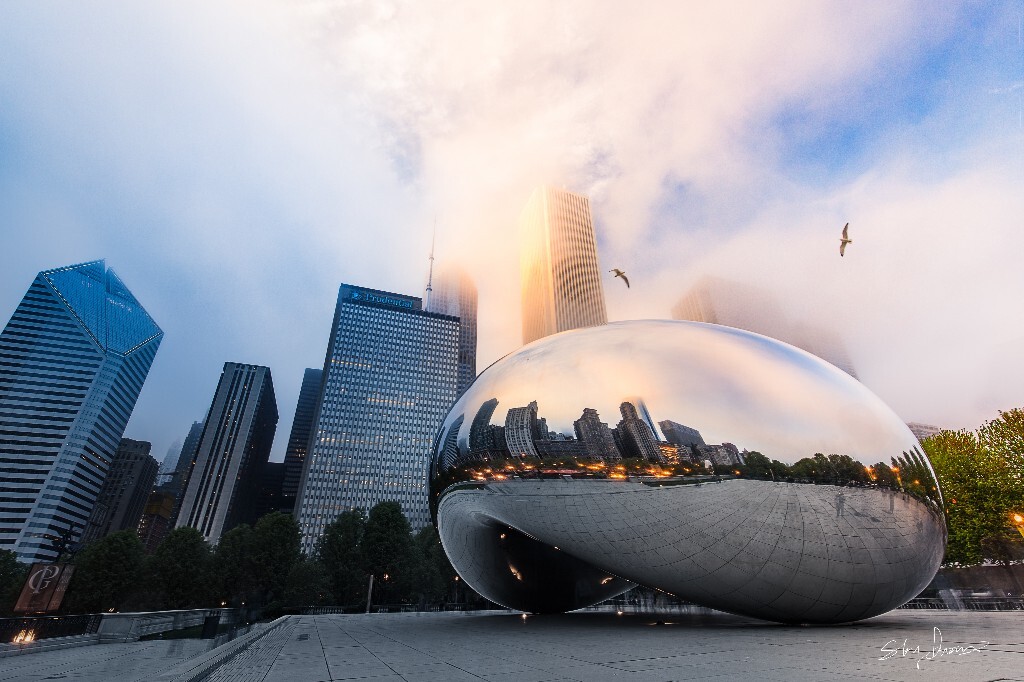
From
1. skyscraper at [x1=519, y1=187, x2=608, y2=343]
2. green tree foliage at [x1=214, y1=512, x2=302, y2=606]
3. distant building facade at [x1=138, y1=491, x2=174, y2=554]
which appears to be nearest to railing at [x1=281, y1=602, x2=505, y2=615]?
green tree foliage at [x1=214, y1=512, x2=302, y2=606]

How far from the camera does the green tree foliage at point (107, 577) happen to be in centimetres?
3744

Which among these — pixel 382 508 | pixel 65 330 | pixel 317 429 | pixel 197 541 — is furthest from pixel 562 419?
pixel 65 330

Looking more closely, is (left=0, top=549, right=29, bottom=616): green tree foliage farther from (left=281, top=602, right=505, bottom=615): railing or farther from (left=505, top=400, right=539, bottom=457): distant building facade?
(left=505, top=400, right=539, bottom=457): distant building facade

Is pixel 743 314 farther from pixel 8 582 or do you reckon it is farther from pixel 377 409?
pixel 8 582

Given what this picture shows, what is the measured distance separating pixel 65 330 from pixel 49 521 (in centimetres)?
5412

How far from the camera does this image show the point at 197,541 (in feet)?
140

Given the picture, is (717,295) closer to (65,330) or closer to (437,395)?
(437,395)

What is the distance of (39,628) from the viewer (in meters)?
10.1

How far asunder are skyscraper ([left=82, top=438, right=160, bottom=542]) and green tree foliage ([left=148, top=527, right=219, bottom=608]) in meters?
163

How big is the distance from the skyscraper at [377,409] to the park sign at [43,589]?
95.5m

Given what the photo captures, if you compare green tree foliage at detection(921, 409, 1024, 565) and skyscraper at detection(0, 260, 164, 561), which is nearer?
green tree foliage at detection(921, 409, 1024, 565)

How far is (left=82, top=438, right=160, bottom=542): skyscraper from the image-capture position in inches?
6747

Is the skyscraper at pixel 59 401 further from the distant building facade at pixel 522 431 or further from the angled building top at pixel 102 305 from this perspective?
the distant building facade at pixel 522 431

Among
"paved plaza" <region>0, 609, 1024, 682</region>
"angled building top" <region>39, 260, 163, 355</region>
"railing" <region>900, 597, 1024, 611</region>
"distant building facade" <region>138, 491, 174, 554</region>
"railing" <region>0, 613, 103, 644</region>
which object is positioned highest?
"angled building top" <region>39, 260, 163, 355</region>
